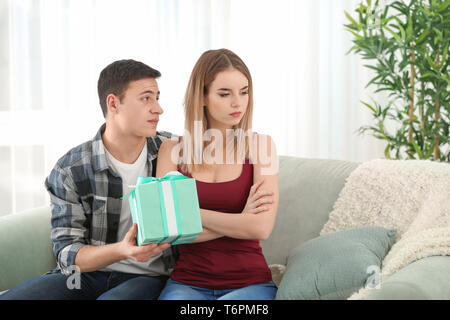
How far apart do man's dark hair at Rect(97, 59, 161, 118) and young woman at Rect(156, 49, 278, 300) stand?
6.6 inches

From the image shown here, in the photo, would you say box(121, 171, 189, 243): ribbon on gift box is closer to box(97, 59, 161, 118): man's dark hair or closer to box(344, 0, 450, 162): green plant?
box(97, 59, 161, 118): man's dark hair

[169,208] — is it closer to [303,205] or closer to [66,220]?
[66,220]

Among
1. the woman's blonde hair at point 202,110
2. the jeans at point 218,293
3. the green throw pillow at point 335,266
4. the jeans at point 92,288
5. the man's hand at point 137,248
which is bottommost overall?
the jeans at point 92,288

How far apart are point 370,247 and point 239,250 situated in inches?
15.9

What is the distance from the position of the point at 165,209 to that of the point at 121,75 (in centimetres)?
56

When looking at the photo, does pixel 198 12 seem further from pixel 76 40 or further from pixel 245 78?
pixel 245 78

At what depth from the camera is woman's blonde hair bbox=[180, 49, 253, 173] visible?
1498mm

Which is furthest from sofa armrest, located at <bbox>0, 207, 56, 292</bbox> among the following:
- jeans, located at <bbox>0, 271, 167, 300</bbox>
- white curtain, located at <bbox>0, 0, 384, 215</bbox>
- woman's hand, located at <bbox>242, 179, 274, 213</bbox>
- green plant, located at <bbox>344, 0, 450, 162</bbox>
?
green plant, located at <bbox>344, 0, 450, 162</bbox>

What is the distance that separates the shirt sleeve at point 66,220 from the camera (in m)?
1.56

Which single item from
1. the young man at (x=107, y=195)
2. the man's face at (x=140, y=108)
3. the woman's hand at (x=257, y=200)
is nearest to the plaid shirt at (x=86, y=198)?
the young man at (x=107, y=195)

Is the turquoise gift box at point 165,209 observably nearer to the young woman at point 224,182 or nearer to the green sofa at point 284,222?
the young woman at point 224,182

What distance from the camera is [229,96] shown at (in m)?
1.49

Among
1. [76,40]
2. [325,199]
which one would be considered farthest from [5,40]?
[325,199]

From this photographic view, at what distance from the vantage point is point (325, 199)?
6.22 ft
